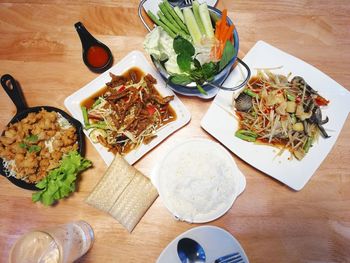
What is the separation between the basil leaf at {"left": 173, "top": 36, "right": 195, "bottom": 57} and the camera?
1.72 metres

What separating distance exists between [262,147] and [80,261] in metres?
1.39

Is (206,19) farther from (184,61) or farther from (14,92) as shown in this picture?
(14,92)

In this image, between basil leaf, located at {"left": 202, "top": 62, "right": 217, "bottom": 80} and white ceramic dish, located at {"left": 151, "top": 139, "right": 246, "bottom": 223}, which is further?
white ceramic dish, located at {"left": 151, "top": 139, "right": 246, "bottom": 223}

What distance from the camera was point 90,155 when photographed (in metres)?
2.01

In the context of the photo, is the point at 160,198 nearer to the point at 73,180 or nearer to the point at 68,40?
the point at 73,180

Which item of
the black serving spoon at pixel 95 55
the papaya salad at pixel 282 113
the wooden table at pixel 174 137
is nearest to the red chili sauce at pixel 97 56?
the black serving spoon at pixel 95 55

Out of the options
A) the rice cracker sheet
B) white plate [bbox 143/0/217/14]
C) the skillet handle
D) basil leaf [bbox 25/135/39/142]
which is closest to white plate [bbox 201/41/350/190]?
white plate [bbox 143/0/217/14]

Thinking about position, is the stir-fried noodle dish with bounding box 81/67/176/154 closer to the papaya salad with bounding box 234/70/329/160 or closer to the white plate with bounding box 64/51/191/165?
the white plate with bounding box 64/51/191/165

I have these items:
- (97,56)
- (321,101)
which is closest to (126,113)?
(97,56)

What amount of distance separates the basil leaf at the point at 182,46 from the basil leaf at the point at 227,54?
19 cm

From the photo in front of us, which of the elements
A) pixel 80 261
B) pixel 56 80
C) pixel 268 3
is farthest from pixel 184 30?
pixel 80 261

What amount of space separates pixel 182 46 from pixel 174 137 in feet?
2.04

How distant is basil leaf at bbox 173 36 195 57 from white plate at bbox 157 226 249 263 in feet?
3.50

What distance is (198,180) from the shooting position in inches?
74.8
